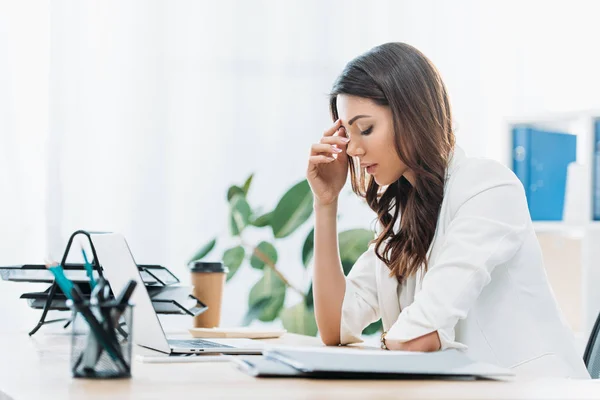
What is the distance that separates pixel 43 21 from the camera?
297cm

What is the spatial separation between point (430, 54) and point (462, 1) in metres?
0.28

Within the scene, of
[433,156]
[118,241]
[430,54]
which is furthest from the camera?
[430,54]

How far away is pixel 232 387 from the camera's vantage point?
0.92 m

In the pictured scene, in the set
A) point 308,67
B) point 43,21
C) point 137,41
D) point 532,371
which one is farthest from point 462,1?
point 532,371

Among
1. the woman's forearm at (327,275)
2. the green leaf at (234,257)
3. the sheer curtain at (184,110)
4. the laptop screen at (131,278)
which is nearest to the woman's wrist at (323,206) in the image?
the woman's forearm at (327,275)

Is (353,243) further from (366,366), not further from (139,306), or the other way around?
(366,366)

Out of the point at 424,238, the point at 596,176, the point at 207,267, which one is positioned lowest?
the point at 207,267

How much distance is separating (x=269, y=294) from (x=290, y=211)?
33 cm

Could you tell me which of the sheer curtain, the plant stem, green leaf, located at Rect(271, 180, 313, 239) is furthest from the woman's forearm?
the sheer curtain

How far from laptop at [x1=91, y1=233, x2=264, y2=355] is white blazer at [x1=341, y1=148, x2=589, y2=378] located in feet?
1.10

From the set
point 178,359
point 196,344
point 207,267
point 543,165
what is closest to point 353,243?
point 543,165

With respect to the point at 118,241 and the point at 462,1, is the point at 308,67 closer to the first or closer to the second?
the point at 462,1

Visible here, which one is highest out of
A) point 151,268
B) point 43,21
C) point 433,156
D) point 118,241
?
point 43,21

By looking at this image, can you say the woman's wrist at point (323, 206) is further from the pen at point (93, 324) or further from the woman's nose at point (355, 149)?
the pen at point (93, 324)
